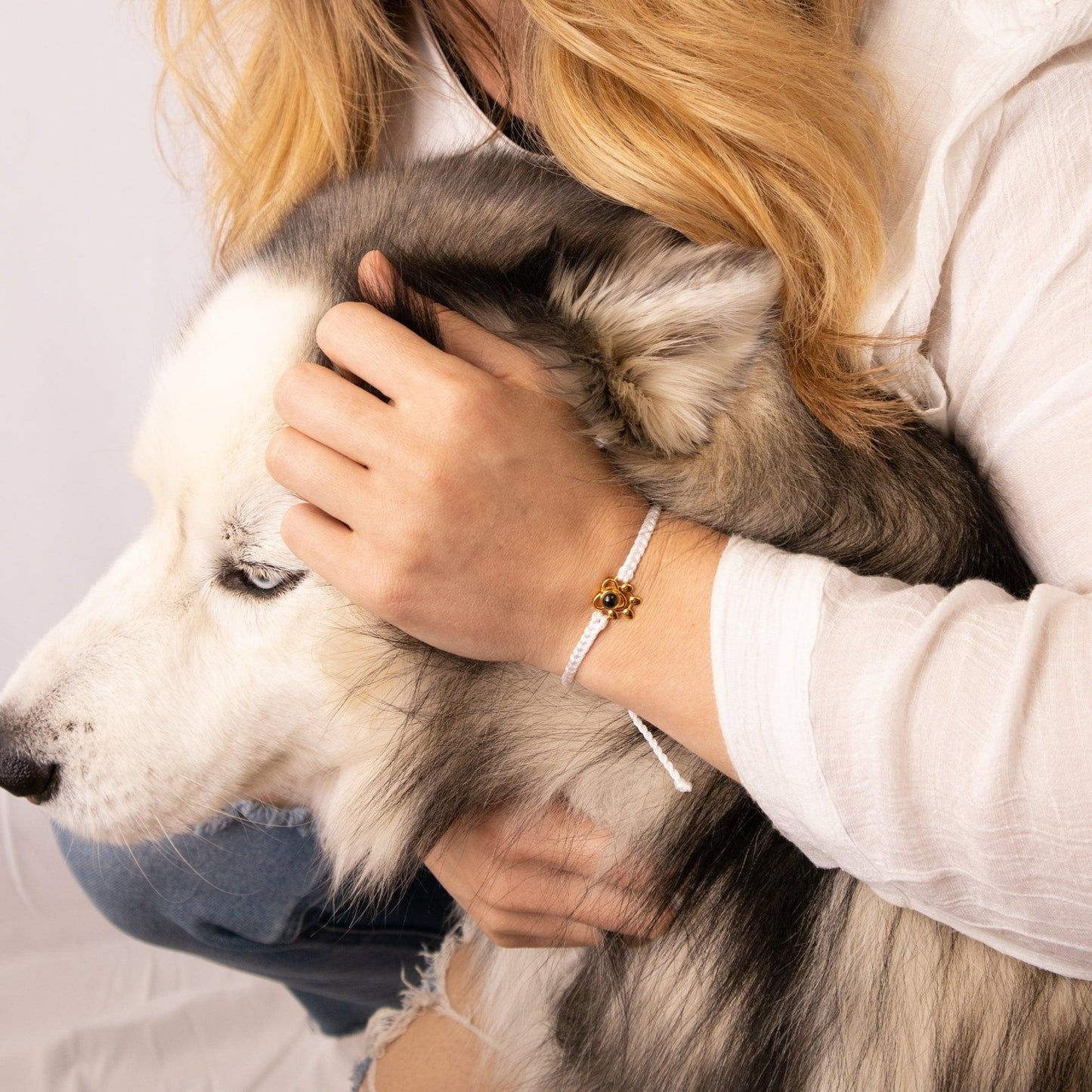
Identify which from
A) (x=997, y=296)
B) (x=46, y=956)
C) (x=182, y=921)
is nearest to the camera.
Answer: (x=997, y=296)

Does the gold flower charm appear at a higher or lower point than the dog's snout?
higher

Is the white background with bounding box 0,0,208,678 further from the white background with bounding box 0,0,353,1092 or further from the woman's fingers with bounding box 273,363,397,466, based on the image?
the woman's fingers with bounding box 273,363,397,466

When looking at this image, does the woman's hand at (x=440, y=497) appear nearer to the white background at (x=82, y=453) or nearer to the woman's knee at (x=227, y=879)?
the woman's knee at (x=227, y=879)

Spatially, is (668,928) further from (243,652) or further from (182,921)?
(182,921)

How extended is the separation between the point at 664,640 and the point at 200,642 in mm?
400

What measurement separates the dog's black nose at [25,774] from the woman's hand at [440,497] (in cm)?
30

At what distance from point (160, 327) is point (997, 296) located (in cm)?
130

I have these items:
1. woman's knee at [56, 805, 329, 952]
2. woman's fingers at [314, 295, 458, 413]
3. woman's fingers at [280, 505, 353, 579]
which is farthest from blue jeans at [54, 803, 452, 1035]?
woman's fingers at [314, 295, 458, 413]

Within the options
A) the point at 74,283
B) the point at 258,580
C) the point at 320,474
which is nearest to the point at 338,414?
the point at 320,474

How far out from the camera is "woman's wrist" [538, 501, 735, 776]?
796 mm

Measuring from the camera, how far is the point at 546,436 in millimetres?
833

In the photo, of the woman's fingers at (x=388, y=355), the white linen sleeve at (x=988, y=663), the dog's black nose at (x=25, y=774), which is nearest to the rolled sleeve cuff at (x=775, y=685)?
the white linen sleeve at (x=988, y=663)

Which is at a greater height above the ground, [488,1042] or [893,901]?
[893,901]

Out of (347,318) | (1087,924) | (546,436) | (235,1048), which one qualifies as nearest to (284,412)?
(347,318)
